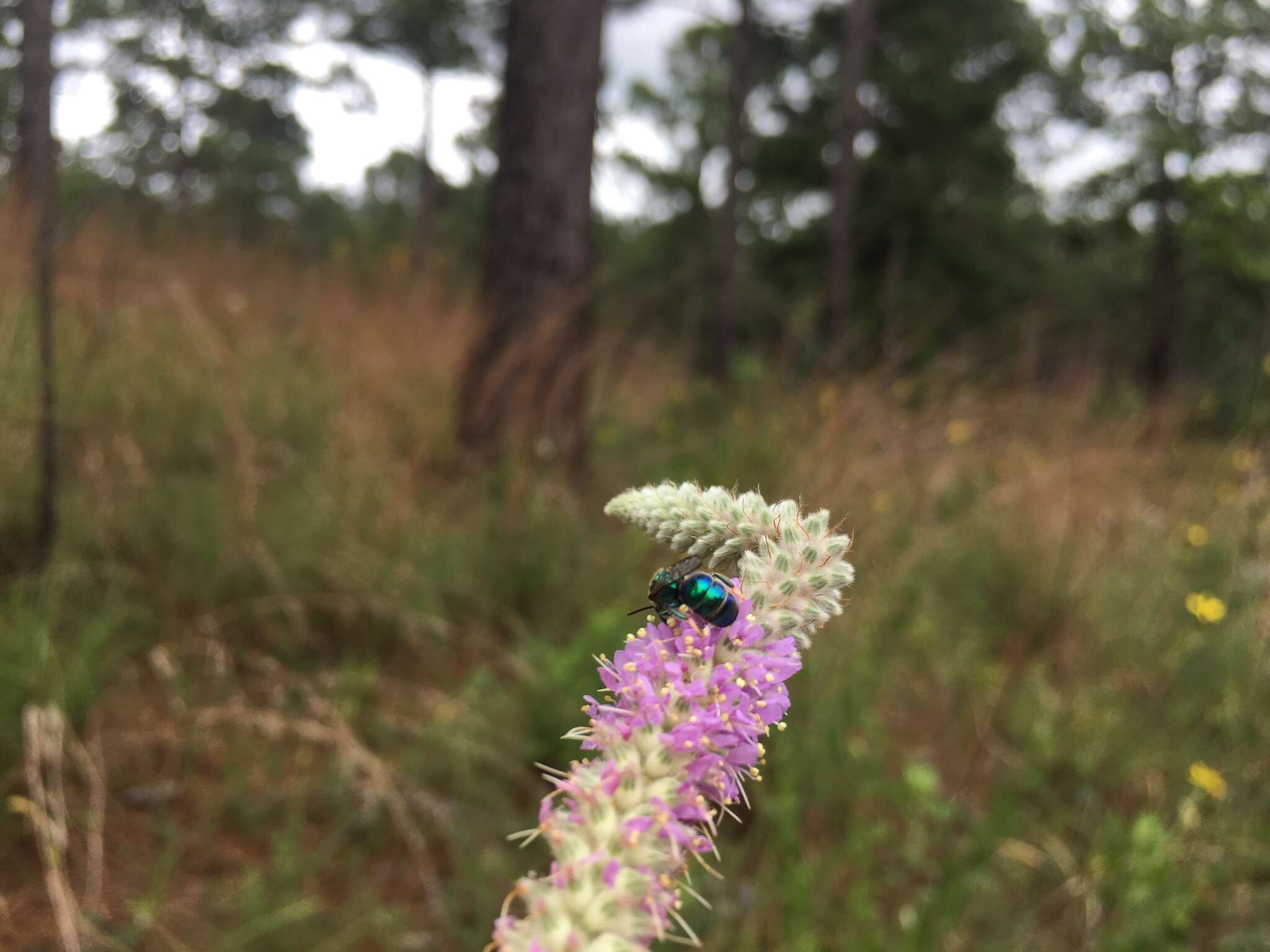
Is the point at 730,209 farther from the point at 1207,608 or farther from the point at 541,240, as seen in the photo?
the point at 1207,608

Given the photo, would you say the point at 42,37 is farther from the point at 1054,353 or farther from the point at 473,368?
the point at 1054,353

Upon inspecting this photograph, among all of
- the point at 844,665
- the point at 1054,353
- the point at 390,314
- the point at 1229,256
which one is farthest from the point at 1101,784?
the point at 1229,256

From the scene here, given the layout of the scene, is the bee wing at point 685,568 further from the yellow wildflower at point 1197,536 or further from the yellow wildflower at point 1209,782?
the yellow wildflower at point 1197,536

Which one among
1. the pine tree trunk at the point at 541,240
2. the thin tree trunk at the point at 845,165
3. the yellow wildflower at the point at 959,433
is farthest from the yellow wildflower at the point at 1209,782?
the thin tree trunk at the point at 845,165

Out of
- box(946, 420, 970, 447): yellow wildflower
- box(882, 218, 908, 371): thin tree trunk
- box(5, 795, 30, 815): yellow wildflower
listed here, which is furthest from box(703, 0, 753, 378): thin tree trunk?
Answer: box(5, 795, 30, 815): yellow wildflower

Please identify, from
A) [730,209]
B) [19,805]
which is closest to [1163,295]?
[730,209]

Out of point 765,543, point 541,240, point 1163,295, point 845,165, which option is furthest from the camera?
point 1163,295
